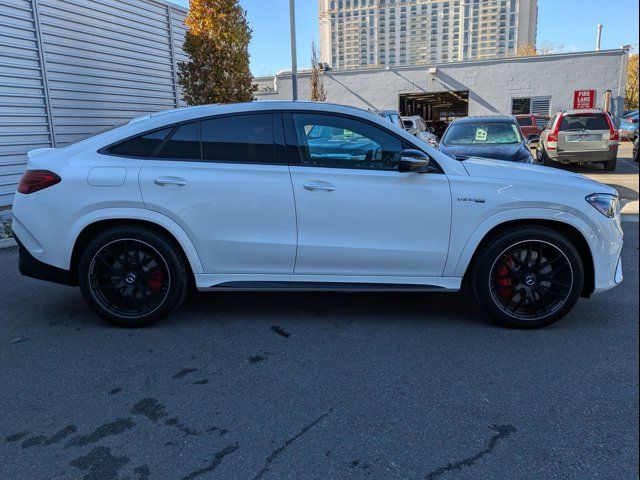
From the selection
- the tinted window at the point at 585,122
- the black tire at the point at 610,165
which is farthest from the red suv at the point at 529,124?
the black tire at the point at 610,165

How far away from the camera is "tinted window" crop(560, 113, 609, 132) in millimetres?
13367

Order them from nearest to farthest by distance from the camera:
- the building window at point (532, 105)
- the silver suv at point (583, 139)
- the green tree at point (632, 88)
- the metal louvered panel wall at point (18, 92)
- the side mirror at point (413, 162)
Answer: the side mirror at point (413, 162), the metal louvered panel wall at point (18, 92), the silver suv at point (583, 139), the green tree at point (632, 88), the building window at point (532, 105)

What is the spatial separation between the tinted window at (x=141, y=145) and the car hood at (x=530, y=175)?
240 cm

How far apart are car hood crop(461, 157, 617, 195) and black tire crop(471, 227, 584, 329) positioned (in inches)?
14.8

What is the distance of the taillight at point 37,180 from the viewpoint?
3.86 metres

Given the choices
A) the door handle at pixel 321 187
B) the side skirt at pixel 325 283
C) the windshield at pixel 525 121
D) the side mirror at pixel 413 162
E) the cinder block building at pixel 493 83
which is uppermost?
the cinder block building at pixel 493 83

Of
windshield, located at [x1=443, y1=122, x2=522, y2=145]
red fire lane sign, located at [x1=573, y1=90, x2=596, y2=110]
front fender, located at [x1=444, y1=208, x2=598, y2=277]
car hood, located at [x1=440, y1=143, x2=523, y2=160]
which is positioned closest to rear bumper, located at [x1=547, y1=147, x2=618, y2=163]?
windshield, located at [x1=443, y1=122, x2=522, y2=145]

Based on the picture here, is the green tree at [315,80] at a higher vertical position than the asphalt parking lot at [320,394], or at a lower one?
higher

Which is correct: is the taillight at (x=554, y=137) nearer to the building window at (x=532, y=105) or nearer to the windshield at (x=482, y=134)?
the windshield at (x=482, y=134)

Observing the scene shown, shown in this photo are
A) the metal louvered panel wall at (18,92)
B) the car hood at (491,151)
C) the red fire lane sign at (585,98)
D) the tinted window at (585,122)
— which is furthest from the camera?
the red fire lane sign at (585,98)

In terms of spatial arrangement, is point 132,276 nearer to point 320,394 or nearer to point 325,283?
point 325,283

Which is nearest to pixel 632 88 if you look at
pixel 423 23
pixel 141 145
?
pixel 423 23

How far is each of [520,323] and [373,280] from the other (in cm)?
117

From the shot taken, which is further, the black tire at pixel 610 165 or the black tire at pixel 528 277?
the black tire at pixel 610 165
